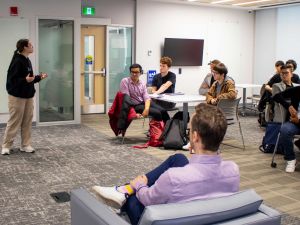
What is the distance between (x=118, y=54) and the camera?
9664 millimetres

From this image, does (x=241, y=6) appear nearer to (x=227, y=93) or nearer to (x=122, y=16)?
(x=122, y=16)

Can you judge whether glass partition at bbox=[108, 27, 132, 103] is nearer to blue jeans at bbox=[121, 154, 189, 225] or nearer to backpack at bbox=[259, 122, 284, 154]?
backpack at bbox=[259, 122, 284, 154]

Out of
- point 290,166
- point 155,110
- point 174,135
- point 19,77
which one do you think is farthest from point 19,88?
point 290,166

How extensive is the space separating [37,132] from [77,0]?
2.62 meters

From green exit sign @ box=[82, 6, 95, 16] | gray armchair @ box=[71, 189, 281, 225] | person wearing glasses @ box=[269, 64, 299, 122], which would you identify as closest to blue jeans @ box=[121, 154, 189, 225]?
gray armchair @ box=[71, 189, 281, 225]

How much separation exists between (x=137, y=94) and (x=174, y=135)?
857 millimetres

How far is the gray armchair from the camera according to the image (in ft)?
5.58

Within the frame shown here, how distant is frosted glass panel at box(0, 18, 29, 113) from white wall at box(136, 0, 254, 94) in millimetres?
2939

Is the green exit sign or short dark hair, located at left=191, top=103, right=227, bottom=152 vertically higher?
the green exit sign

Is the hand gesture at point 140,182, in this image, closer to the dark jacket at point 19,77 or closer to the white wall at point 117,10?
the dark jacket at point 19,77

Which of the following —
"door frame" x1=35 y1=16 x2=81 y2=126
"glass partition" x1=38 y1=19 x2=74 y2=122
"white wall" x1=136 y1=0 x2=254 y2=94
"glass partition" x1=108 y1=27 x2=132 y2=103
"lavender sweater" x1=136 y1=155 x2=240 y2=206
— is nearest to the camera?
"lavender sweater" x1=136 y1=155 x2=240 y2=206

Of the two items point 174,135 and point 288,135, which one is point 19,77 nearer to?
point 174,135

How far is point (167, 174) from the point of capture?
6.31 feet

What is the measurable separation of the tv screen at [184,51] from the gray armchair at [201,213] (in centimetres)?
812
